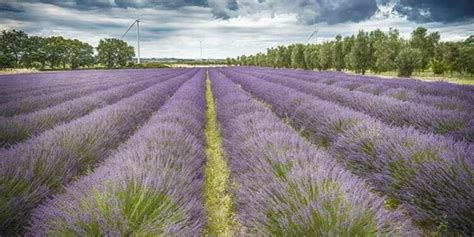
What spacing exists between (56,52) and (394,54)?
64.3 meters

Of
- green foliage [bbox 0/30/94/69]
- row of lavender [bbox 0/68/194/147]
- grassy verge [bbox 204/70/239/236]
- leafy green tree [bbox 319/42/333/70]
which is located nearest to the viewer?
grassy verge [bbox 204/70/239/236]

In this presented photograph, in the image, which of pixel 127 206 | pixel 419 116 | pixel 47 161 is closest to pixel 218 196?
pixel 127 206

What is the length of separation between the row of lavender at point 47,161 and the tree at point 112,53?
74795 millimetres

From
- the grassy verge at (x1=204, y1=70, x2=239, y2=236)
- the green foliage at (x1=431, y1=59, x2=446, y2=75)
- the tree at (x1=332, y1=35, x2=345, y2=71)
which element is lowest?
the grassy verge at (x1=204, y1=70, x2=239, y2=236)

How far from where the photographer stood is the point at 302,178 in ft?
6.97

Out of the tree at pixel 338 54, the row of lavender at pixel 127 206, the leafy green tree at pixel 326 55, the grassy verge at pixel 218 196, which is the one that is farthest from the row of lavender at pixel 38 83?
the leafy green tree at pixel 326 55

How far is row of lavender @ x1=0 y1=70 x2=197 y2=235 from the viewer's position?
6.87 feet

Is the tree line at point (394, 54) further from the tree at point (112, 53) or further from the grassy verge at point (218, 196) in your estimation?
the tree at point (112, 53)

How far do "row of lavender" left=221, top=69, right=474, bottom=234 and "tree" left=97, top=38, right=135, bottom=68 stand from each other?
76.6 m

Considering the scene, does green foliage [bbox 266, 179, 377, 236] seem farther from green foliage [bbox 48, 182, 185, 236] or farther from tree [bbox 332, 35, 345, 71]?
tree [bbox 332, 35, 345, 71]

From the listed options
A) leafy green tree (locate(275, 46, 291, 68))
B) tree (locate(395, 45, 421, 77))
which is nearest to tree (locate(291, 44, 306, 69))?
leafy green tree (locate(275, 46, 291, 68))

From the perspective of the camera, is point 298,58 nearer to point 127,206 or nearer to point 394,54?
point 394,54

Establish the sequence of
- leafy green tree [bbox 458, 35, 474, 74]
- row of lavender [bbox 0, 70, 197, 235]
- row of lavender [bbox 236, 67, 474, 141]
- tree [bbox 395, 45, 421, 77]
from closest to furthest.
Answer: row of lavender [bbox 0, 70, 197, 235], row of lavender [bbox 236, 67, 474, 141], tree [bbox 395, 45, 421, 77], leafy green tree [bbox 458, 35, 474, 74]

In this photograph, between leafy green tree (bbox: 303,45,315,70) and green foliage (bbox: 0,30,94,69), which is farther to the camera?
green foliage (bbox: 0,30,94,69)
